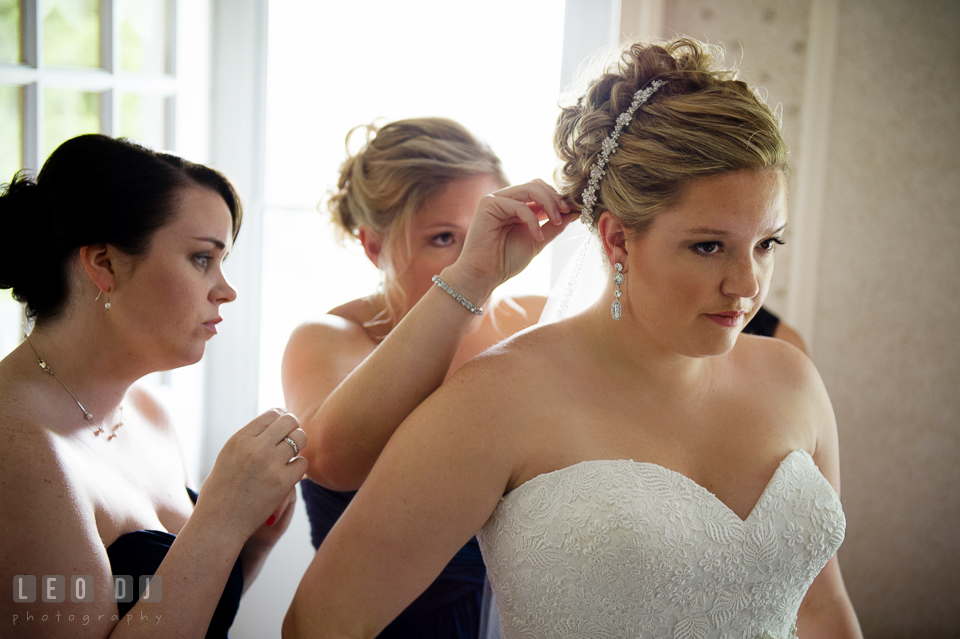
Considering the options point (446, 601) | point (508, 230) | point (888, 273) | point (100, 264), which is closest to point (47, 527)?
point (100, 264)

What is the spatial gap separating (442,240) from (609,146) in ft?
2.05

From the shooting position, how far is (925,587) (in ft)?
9.21

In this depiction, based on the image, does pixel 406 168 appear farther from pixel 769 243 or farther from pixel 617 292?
pixel 769 243

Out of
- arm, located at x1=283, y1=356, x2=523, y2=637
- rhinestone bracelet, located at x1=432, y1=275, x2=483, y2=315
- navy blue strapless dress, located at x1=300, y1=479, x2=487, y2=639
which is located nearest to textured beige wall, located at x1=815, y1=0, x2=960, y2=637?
Answer: navy blue strapless dress, located at x1=300, y1=479, x2=487, y2=639

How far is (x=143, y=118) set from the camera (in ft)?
7.63

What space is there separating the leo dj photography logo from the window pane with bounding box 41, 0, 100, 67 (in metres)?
1.50

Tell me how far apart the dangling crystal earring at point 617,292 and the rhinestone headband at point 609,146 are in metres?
0.13

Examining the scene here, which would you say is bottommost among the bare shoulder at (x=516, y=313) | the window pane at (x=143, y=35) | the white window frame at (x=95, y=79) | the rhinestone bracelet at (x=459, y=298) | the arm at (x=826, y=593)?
the arm at (x=826, y=593)

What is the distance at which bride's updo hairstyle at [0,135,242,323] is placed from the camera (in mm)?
1212

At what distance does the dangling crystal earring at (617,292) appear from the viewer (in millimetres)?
1206

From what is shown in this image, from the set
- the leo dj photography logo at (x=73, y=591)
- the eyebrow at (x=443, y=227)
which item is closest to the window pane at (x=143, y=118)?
the eyebrow at (x=443, y=227)

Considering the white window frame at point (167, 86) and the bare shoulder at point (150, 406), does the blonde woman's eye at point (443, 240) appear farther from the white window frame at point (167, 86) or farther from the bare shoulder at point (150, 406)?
the bare shoulder at point (150, 406)

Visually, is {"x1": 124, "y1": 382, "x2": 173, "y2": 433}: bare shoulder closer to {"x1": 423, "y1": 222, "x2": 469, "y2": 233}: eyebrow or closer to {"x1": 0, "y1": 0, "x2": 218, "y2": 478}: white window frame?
{"x1": 0, "y1": 0, "x2": 218, "y2": 478}: white window frame

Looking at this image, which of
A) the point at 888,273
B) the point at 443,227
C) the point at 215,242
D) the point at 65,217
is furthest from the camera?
the point at 888,273
